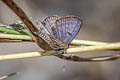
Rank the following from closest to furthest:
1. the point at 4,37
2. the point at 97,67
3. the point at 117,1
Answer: the point at 4,37, the point at 97,67, the point at 117,1

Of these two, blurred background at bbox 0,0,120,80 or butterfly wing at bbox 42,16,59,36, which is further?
blurred background at bbox 0,0,120,80

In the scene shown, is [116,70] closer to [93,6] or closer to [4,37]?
[93,6]

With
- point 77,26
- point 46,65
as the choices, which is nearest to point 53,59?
point 46,65

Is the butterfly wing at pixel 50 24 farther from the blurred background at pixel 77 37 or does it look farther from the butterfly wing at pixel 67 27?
the blurred background at pixel 77 37

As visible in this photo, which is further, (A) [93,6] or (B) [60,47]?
(A) [93,6]

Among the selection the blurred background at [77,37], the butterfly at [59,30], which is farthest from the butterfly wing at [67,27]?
the blurred background at [77,37]

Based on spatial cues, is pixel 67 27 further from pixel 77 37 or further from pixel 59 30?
pixel 77 37

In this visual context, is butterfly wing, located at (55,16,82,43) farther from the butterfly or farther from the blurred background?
the blurred background

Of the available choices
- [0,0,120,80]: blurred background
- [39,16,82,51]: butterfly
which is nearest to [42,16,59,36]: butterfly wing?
[39,16,82,51]: butterfly
